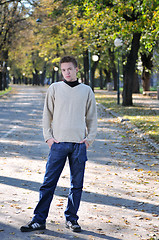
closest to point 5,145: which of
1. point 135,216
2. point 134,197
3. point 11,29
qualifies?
point 134,197

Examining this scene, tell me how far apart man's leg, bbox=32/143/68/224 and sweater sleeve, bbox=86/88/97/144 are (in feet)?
1.07

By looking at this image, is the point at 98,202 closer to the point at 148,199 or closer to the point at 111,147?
the point at 148,199

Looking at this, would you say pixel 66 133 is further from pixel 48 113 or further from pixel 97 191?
pixel 97 191

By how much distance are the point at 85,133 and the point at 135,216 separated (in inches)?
54.2

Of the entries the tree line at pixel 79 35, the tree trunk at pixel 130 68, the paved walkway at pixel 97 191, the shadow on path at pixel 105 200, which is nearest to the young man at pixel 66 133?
the paved walkway at pixel 97 191

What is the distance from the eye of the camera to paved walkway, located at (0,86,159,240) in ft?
16.1

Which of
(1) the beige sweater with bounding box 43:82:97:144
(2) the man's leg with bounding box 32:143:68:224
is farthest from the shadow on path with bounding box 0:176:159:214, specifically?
(1) the beige sweater with bounding box 43:82:97:144

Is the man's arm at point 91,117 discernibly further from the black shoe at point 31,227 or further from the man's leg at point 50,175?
the black shoe at point 31,227

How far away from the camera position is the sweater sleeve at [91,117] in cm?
479

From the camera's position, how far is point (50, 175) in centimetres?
471

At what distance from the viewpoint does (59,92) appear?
4.66 meters

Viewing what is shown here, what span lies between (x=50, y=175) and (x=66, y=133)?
0.46 m

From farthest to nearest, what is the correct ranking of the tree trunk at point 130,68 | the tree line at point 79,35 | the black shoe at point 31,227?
the tree trunk at point 130,68
the tree line at point 79,35
the black shoe at point 31,227

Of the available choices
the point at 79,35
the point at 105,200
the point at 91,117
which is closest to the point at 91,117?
the point at 91,117
